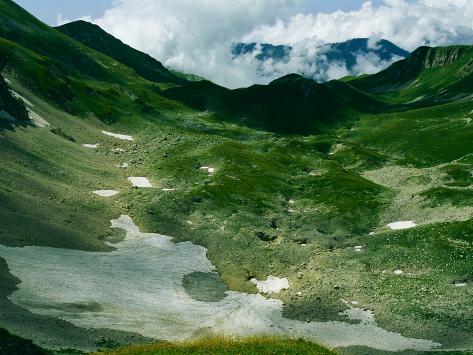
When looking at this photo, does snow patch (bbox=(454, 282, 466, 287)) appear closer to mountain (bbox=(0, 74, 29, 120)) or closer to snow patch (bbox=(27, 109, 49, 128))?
mountain (bbox=(0, 74, 29, 120))

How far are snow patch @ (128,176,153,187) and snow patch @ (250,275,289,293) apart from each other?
1977 inches

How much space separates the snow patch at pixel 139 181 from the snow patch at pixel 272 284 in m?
50.2

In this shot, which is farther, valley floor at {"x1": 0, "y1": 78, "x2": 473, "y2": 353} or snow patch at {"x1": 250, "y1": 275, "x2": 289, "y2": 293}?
snow patch at {"x1": 250, "y1": 275, "x2": 289, "y2": 293}

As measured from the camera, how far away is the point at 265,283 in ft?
243

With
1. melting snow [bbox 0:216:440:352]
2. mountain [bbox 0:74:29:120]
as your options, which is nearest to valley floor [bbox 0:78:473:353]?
melting snow [bbox 0:216:440:352]

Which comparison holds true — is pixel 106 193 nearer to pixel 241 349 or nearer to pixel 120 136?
pixel 120 136

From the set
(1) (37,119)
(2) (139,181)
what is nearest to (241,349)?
(2) (139,181)

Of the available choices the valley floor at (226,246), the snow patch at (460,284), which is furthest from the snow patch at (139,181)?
the snow patch at (460,284)

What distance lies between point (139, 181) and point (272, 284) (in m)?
56.3

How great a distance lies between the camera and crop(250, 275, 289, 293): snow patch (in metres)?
71.8

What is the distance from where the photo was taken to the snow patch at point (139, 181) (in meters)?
118

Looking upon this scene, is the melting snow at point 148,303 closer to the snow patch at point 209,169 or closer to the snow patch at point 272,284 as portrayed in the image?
the snow patch at point 272,284

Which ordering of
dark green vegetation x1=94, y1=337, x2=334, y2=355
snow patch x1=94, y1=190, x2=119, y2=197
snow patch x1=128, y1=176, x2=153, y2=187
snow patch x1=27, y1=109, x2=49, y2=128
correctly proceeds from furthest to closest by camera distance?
snow patch x1=27, y1=109, x2=49, y2=128 < snow patch x1=128, y1=176, x2=153, y2=187 < snow patch x1=94, y1=190, x2=119, y2=197 < dark green vegetation x1=94, y1=337, x2=334, y2=355

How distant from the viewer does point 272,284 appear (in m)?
73.6
